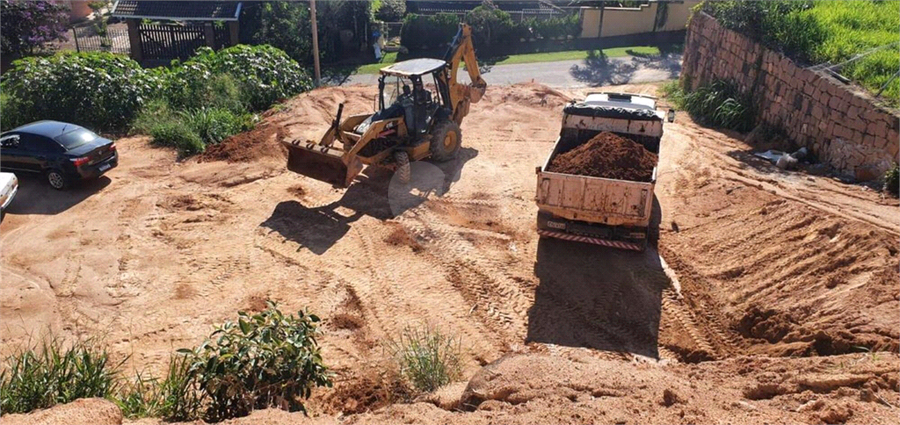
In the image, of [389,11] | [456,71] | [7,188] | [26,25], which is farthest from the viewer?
[389,11]

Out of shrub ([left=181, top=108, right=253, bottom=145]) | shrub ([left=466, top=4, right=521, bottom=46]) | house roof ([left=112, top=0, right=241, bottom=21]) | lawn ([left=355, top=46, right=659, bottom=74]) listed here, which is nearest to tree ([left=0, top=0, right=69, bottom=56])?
house roof ([left=112, top=0, right=241, bottom=21])

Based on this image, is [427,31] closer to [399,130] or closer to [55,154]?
[399,130]

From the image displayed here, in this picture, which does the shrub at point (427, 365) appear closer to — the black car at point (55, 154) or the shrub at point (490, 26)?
the black car at point (55, 154)

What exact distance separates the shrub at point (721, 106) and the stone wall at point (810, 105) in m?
0.27

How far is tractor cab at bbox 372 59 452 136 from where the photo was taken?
574 inches

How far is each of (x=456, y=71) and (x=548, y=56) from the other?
14633 mm

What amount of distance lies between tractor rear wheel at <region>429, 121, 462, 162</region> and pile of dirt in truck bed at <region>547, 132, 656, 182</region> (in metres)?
3.92

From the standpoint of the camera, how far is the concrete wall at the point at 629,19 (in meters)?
31.3

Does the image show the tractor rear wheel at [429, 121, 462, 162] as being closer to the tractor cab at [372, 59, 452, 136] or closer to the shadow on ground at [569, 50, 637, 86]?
the tractor cab at [372, 59, 452, 136]

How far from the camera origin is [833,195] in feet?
40.5

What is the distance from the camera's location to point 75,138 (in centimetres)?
1434

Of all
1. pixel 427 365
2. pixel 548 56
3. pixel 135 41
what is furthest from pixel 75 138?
pixel 548 56

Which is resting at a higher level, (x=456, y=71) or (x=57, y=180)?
(x=456, y=71)

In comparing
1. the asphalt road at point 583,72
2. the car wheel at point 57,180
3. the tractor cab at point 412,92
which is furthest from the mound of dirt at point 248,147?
the asphalt road at point 583,72
